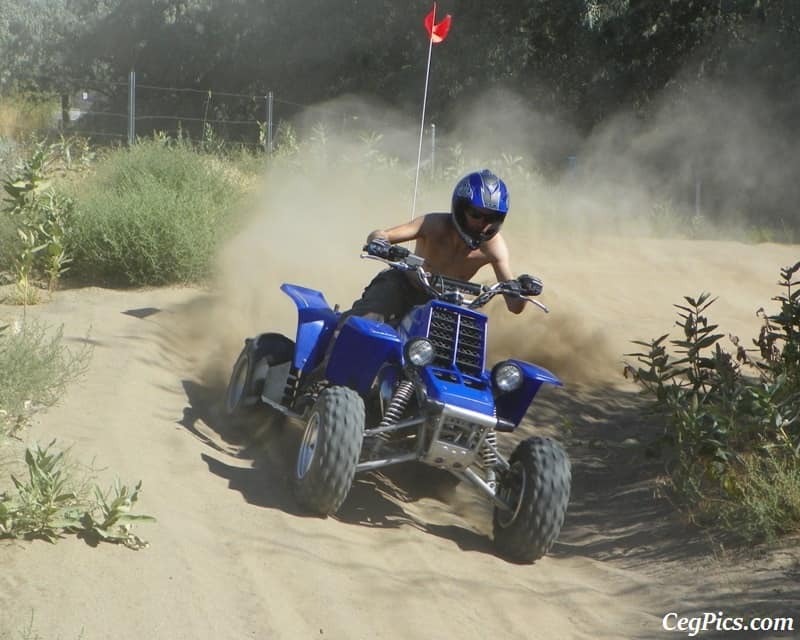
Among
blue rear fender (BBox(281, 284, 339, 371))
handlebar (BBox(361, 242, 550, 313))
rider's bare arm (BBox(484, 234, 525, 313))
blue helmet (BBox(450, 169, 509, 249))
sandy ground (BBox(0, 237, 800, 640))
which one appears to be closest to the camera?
sandy ground (BBox(0, 237, 800, 640))

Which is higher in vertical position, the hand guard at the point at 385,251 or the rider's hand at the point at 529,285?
the hand guard at the point at 385,251

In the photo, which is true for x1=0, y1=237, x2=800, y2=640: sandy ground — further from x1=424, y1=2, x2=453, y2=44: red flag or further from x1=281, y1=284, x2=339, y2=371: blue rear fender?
x1=424, y1=2, x2=453, y2=44: red flag

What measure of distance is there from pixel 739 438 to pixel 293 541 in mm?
2849

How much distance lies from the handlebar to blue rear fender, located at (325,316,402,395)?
0.37 meters

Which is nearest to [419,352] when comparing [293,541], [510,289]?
[510,289]

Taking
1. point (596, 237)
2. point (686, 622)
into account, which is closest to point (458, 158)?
point (596, 237)

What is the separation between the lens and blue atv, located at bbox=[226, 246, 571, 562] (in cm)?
605

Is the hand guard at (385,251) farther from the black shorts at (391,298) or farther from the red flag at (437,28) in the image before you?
the red flag at (437,28)

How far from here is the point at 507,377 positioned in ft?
21.2

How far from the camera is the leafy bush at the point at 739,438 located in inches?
244

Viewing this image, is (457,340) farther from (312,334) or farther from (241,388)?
(241,388)

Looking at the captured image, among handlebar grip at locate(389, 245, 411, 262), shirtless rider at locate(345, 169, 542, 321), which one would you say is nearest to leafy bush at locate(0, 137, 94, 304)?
shirtless rider at locate(345, 169, 542, 321)

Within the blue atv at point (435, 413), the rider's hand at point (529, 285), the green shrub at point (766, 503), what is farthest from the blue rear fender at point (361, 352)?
the green shrub at point (766, 503)

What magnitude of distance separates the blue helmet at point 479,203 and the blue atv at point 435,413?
1.47 ft
